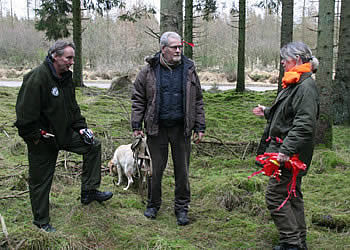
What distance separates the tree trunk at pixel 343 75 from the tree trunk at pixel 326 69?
8.24 feet

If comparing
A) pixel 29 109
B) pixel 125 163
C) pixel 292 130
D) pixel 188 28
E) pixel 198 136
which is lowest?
pixel 125 163

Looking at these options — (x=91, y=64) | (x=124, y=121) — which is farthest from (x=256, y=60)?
(x=124, y=121)

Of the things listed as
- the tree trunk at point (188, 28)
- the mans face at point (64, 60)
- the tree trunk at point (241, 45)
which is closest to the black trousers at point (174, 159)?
the mans face at point (64, 60)

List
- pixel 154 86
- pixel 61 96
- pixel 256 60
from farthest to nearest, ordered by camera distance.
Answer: pixel 256 60 < pixel 154 86 < pixel 61 96

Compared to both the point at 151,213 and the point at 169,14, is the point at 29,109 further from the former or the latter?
the point at 169,14

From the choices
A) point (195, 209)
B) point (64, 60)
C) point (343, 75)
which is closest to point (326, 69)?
point (343, 75)

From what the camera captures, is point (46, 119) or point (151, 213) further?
point (151, 213)

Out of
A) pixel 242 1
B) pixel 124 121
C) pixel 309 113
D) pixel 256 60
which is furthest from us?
pixel 256 60

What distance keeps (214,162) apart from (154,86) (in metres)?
2.81

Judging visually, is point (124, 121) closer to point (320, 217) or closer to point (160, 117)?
point (160, 117)

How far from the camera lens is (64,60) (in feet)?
12.0

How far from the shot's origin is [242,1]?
16.4 m

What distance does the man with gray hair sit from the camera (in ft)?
Answer: 13.4

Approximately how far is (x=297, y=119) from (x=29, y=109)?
8.03 feet
